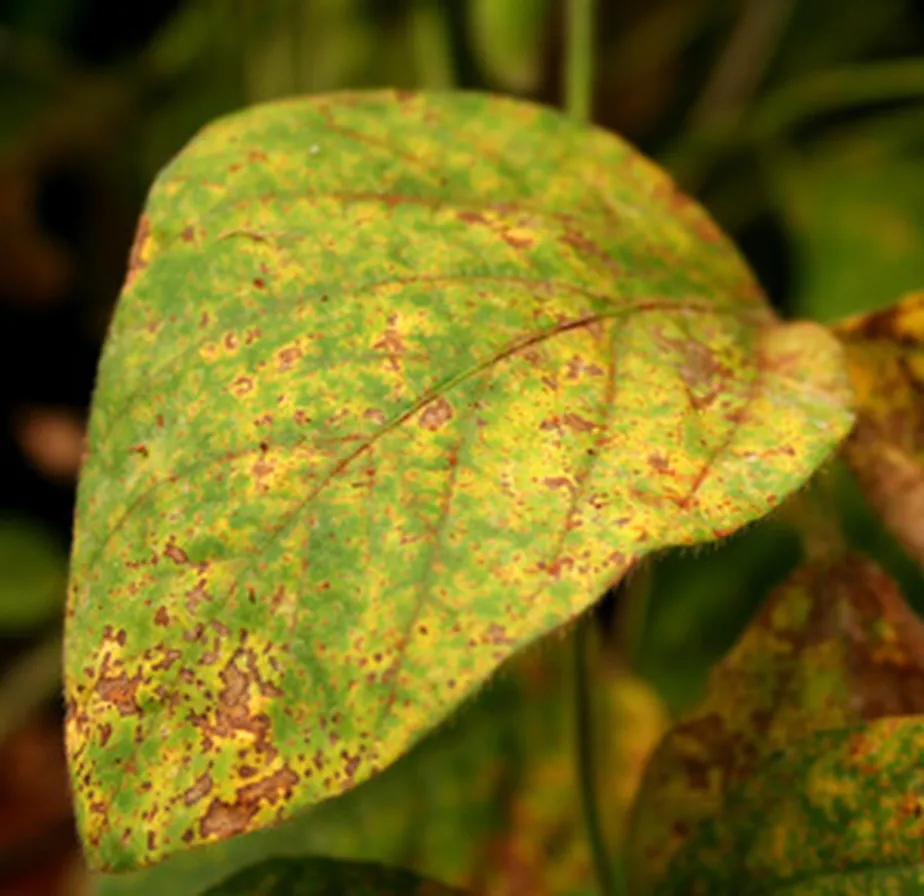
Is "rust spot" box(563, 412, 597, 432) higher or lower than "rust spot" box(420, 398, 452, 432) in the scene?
lower

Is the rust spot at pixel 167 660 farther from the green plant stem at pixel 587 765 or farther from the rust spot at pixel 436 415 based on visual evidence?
the green plant stem at pixel 587 765

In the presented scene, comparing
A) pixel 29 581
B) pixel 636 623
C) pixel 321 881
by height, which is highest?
pixel 321 881

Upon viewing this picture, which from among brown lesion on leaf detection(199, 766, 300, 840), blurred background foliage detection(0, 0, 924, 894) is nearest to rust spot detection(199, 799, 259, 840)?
brown lesion on leaf detection(199, 766, 300, 840)

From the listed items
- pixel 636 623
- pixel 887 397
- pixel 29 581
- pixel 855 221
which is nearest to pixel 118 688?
pixel 887 397

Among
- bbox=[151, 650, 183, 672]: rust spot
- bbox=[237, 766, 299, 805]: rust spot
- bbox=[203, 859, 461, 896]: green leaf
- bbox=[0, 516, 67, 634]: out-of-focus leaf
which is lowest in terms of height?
Result: bbox=[0, 516, 67, 634]: out-of-focus leaf

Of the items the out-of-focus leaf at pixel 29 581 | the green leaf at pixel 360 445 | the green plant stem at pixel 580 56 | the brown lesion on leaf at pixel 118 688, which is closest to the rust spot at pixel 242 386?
the green leaf at pixel 360 445

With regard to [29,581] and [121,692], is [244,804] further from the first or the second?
[29,581]

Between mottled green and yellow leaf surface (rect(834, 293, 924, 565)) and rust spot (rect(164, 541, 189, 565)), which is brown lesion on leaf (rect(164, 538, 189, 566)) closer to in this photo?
rust spot (rect(164, 541, 189, 565))

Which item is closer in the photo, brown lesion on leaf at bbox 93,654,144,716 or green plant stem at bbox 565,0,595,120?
brown lesion on leaf at bbox 93,654,144,716
